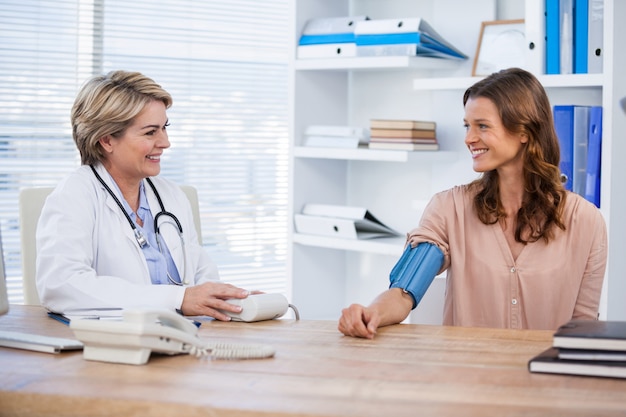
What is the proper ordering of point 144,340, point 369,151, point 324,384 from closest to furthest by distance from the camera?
point 324,384, point 144,340, point 369,151

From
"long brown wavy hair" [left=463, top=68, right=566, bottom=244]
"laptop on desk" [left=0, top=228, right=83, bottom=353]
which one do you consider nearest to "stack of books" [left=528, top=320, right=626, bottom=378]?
"long brown wavy hair" [left=463, top=68, right=566, bottom=244]

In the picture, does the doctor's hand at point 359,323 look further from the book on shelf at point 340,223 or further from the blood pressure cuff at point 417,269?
the book on shelf at point 340,223

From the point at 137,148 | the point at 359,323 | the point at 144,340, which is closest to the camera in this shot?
the point at 144,340

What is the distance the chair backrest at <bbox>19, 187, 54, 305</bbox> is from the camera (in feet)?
8.45

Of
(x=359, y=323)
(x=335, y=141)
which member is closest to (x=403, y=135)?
(x=335, y=141)

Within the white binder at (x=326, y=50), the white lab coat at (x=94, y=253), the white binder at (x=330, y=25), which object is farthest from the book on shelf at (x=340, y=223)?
the white lab coat at (x=94, y=253)

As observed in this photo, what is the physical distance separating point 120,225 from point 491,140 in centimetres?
105

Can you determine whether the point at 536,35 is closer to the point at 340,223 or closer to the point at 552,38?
the point at 552,38

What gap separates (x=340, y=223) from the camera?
3.68 m

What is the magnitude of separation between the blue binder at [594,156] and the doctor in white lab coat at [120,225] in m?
1.32

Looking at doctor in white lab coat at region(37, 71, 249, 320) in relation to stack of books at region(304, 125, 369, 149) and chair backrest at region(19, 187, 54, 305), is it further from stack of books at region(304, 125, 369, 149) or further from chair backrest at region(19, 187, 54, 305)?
stack of books at region(304, 125, 369, 149)

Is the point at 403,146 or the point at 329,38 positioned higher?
the point at 329,38

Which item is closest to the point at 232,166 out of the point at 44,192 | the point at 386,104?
the point at 386,104

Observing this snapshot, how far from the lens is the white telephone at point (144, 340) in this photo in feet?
5.39
